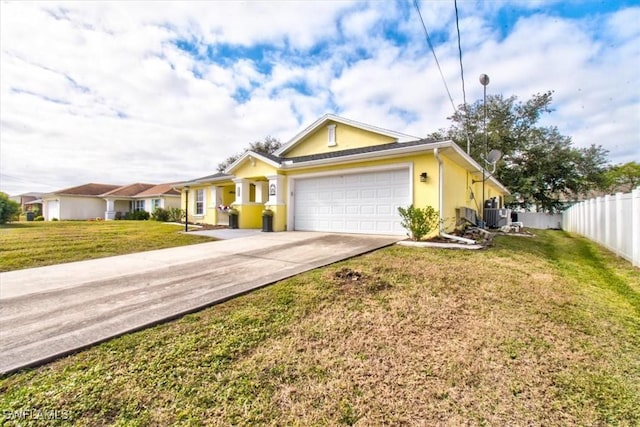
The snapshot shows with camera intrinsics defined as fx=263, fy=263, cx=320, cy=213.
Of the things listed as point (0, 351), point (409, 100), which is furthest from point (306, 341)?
point (409, 100)

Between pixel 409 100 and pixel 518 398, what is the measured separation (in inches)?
504

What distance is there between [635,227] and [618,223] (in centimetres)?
178

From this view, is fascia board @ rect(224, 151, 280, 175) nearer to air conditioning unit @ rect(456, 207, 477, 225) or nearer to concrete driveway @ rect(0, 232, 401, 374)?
concrete driveway @ rect(0, 232, 401, 374)

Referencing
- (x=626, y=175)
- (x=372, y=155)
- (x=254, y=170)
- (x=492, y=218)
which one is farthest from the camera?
(x=626, y=175)

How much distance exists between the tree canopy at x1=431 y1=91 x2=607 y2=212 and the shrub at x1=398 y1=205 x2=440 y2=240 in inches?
739

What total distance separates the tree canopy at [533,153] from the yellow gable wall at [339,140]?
1461cm

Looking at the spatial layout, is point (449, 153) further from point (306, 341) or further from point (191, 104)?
point (191, 104)

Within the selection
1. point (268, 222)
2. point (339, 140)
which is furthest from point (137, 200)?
point (339, 140)

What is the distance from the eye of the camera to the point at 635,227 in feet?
19.8

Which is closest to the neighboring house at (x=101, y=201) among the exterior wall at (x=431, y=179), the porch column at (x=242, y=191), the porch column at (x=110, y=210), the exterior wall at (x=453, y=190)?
the porch column at (x=110, y=210)

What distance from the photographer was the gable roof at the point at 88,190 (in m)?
26.8

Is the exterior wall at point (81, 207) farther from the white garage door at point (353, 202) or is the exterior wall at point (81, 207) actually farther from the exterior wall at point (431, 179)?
the exterior wall at point (431, 179)

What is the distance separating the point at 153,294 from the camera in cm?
394

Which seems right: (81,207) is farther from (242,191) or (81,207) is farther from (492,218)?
(492,218)
